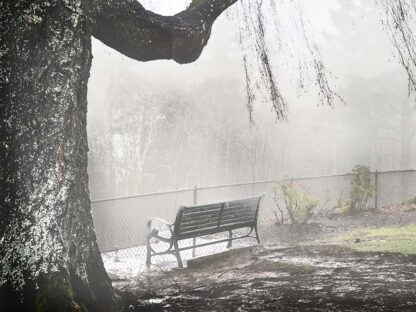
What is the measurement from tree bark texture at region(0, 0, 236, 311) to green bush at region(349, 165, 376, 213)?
32.5 ft

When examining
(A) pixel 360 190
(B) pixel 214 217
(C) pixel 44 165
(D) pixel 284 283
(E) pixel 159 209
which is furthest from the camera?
(E) pixel 159 209

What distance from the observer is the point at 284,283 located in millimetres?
4336

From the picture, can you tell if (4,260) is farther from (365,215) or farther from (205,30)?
(365,215)

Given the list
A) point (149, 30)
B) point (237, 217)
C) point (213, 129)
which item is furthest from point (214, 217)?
point (213, 129)

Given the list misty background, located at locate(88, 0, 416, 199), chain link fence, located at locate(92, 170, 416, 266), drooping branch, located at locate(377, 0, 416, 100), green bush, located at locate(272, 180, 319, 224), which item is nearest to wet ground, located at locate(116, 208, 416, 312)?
drooping branch, located at locate(377, 0, 416, 100)

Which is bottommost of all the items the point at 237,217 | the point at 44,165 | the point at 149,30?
the point at 237,217

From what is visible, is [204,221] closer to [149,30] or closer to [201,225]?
[201,225]

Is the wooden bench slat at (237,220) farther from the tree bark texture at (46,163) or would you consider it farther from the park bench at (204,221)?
the tree bark texture at (46,163)

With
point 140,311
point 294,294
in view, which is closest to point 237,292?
point 294,294

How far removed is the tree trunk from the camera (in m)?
A: 3.11

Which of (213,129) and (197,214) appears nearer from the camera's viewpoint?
(197,214)

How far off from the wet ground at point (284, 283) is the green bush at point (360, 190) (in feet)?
21.4

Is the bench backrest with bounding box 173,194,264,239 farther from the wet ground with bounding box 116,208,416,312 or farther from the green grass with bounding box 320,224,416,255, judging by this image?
the green grass with bounding box 320,224,416,255

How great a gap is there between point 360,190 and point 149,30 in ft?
31.5
